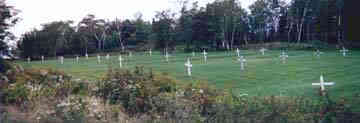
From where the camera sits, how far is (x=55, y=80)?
12.0m

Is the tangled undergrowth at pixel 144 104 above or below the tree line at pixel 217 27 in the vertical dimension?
below

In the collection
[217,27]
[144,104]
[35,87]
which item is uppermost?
[217,27]

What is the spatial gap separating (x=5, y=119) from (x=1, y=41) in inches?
224

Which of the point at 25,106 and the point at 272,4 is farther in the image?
the point at 272,4

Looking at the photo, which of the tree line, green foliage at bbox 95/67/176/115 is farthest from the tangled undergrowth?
the tree line

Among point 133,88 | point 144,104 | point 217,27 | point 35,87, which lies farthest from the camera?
point 217,27

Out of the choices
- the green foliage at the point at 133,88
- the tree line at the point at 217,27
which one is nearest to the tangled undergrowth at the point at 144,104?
the green foliage at the point at 133,88

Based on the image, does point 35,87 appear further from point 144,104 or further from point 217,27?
point 217,27

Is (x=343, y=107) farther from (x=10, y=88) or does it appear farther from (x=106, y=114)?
(x=10, y=88)

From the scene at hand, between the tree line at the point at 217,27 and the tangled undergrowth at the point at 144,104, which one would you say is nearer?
the tangled undergrowth at the point at 144,104

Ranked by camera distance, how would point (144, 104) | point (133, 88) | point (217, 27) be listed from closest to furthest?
1. point (144, 104)
2. point (133, 88)
3. point (217, 27)

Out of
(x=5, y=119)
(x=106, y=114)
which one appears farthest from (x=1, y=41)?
(x=106, y=114)

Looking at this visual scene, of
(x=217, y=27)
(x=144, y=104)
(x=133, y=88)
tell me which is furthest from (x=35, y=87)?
(x=217, y=27)

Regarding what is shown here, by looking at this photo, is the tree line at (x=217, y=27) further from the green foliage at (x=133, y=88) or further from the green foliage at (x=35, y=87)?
the green foliage at (x=133, y=88)
